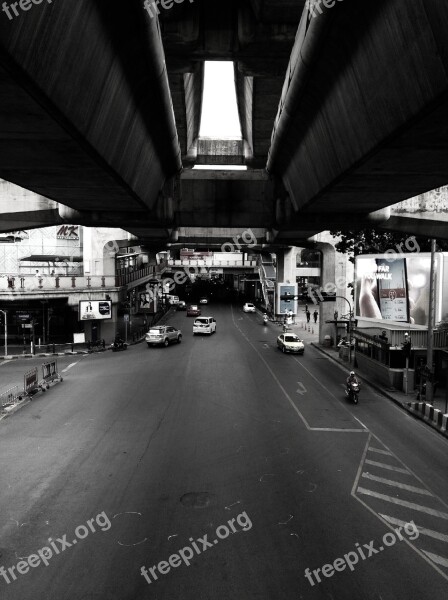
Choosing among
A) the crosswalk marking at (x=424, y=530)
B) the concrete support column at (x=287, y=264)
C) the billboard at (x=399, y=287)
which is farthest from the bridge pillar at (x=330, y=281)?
the crosswalk marking at (x=424, y=530)

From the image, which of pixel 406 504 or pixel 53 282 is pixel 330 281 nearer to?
pixel 53 282

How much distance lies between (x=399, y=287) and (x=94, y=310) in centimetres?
2362

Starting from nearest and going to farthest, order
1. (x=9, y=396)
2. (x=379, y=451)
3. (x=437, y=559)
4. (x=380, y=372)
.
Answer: (x=437, y=559) < (x=379, y=451) < (x=9, y=396) < (x=380, y=372)

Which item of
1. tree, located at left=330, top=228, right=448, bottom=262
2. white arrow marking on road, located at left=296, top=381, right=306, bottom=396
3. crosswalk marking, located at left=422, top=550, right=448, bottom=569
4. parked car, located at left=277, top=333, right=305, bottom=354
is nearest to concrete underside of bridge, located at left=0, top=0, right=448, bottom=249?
crosswalk marking, located at left=422, top=550, right=448, bottom=569

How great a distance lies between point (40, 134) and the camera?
684 cm

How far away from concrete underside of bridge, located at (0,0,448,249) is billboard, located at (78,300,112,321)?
915 inches

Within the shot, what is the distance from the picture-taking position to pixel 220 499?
11.1m

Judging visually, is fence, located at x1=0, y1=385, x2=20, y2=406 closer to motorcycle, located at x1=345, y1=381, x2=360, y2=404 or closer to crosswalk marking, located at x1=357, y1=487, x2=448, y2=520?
motorcycle, located at x1=345, y1=381, x2=360, y2=404

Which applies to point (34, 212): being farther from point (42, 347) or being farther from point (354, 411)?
point (42, 347)

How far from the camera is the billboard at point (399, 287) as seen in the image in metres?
26.5

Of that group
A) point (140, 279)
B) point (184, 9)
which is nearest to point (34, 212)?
point (184, 9)

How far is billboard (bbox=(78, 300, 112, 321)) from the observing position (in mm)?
37588

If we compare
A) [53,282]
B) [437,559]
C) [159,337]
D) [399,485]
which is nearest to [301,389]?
[399,485]

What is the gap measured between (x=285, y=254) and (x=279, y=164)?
149 feet
